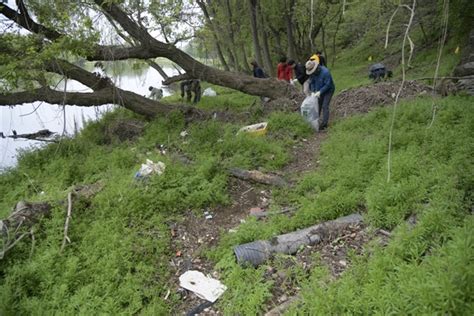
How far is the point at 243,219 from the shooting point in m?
3.98

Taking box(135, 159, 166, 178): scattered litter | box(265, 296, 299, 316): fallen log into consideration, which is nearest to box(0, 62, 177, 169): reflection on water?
box(135, 159, 166, 178): scattered litter

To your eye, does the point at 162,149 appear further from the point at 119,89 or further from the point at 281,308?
the point at 281,308

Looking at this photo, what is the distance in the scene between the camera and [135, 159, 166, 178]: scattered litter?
453 cm

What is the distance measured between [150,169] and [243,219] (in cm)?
152

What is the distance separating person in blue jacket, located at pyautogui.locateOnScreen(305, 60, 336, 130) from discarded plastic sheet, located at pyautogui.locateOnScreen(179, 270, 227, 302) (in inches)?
156

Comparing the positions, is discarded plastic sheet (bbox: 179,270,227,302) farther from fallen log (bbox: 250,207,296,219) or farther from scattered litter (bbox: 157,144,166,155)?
scattered litter (bbox: 157,144,166,155)

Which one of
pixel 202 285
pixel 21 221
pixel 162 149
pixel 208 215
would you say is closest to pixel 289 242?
pixel 202 285

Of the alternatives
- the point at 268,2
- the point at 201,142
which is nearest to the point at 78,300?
the point at 201,142

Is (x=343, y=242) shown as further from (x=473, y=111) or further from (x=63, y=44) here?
(x=63, y=44)

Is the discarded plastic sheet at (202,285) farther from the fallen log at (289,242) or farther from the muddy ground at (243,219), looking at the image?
the fallen log at (289,242)

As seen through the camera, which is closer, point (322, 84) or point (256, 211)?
point (256, 211)

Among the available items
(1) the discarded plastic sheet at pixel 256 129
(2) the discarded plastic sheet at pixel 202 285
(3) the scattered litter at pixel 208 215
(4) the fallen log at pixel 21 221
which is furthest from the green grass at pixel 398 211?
(4) the fallen log at pixel 21 221

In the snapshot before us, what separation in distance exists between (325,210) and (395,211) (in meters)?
0.70

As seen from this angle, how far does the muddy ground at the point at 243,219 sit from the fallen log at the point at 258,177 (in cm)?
8
